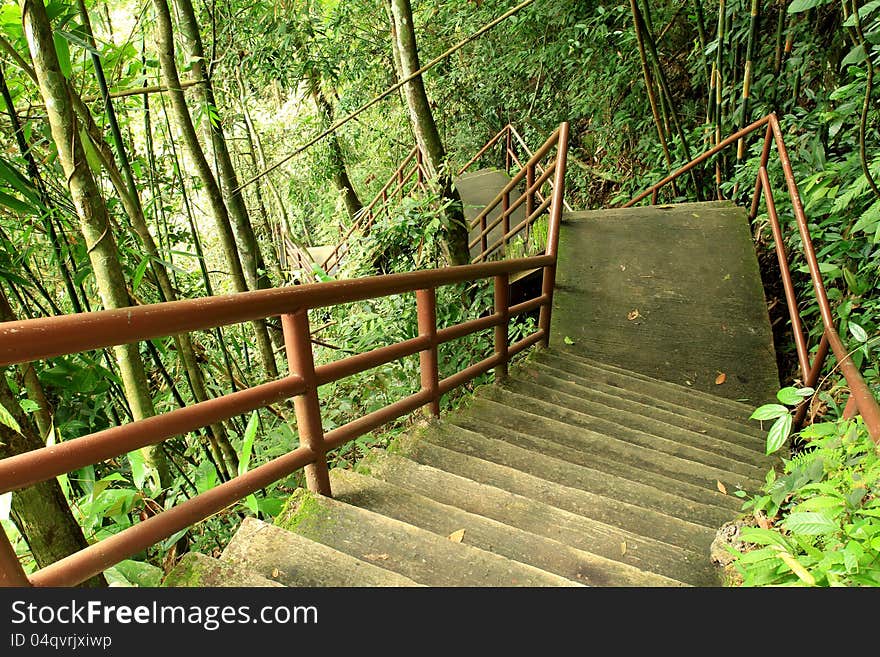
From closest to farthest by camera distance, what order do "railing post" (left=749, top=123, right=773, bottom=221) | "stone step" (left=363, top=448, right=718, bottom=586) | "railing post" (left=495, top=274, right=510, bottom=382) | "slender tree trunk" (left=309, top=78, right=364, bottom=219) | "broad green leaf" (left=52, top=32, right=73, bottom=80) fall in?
"broad green leaf" (left=52, top=32, right=73, bottom=80)
"stone step" (left=363, top=448, right=718, bottom=586)
"railing post" (left=495, top=274, right=510, bottom=382)
"railing post" (left=749, top=123, right=773, bottom=221)
"slender tree trunk" (left=309, top=78, right=364, bottom=219)

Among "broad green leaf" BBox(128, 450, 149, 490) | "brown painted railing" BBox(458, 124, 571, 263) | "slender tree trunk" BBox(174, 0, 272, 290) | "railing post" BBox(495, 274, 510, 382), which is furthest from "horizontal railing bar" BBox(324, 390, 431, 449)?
"brown painted railing" BBox(458, 124, 571, 263)

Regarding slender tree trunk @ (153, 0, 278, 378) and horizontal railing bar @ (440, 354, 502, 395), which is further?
horizontal railing bar @ (440, 354, 502, 395)

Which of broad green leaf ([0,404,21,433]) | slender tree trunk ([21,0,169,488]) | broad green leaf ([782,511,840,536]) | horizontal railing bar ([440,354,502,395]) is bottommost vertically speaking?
horizontal railing bar ([440,354,502,395])

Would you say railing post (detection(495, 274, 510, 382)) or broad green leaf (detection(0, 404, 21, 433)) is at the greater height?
broad green leaf (detection(0, 404, 21, 433))

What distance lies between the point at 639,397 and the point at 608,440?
0.80m

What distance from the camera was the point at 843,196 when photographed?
314cm

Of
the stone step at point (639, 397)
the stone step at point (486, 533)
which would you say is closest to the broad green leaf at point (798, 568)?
the stone step at point (486, 533)

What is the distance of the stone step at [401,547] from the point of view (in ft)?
5.36

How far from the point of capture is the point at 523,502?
84.6 inches

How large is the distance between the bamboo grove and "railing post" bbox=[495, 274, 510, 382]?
3.22 feet

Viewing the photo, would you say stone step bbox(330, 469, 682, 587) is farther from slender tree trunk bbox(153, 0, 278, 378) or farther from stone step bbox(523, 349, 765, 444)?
stone step bbox(523, 349, 765, 444)

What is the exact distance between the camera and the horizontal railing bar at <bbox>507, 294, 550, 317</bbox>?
332 centimetres
